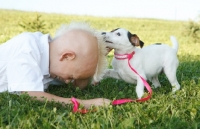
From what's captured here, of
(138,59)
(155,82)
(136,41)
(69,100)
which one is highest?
(136,41)

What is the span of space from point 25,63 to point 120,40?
119 centimetres

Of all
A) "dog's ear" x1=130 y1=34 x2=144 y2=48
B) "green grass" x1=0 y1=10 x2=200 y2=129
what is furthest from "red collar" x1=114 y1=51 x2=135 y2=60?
"green grass" x1=0 y1=10 x2=200 y2=129

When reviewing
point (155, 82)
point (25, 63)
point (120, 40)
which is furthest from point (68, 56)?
point (155, 82)

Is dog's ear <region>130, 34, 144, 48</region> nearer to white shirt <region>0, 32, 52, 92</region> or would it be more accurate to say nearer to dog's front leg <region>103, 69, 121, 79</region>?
dog's front leg <region>103, 69, 121, 79</region>

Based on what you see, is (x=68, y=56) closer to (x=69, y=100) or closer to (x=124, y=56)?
(x=69, y=100)

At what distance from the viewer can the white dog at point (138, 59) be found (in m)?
3.93

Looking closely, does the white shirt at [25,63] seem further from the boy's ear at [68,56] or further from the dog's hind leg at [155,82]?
the dog's hind leg at [155,82]

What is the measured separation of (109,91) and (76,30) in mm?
976

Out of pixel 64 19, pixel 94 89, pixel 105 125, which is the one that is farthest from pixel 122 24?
pixel 105 125

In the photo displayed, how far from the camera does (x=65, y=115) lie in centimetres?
268

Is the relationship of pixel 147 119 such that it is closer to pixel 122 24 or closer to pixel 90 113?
pixel 90 113

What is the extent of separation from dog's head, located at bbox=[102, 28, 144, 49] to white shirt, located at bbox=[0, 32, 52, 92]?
69 cm

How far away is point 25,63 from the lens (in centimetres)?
325

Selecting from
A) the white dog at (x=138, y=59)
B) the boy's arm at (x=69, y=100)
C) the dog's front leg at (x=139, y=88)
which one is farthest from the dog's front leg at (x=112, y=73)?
the boy's arm at (x=69, y=100)
